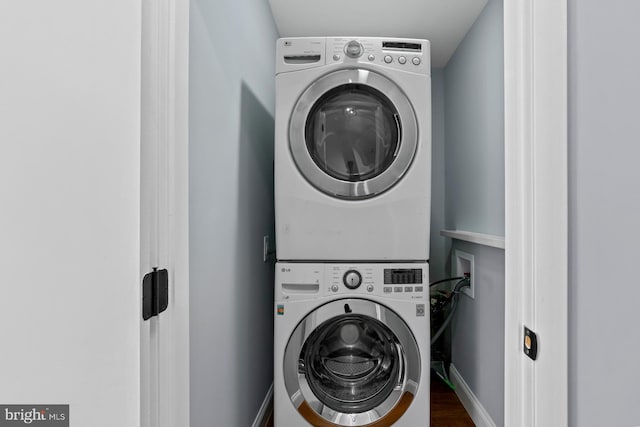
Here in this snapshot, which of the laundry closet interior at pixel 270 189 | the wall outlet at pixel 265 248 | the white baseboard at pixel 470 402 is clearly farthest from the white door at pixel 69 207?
the white baseboard at pixel 470 402

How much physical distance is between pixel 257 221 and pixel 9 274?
48.4 inches

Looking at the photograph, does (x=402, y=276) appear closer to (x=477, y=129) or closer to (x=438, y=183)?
(x=477, y=129)

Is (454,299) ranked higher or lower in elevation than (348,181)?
lower

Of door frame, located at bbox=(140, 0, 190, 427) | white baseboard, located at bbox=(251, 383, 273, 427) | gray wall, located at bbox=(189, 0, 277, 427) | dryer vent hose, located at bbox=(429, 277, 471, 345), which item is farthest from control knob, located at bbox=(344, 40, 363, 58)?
white baseboard, located at bbox=(251, 383, 273, 427)

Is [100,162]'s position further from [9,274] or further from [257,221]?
[257,221]

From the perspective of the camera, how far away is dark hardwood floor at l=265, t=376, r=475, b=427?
1.84 m

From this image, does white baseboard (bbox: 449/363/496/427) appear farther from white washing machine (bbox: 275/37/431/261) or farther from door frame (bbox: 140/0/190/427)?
door frame (bbox: 140/0/190/427)

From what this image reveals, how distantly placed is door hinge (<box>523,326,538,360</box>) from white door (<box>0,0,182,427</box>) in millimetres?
689

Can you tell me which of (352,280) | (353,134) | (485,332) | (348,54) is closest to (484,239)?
(485,332)

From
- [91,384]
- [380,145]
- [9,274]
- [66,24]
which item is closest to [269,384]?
[380,145]

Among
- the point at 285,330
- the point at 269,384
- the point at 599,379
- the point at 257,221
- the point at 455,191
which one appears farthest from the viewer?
the point at 455,191

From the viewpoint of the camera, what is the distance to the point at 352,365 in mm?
1623

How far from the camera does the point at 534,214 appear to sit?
58cm

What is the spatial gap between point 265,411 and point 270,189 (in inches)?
48.1
